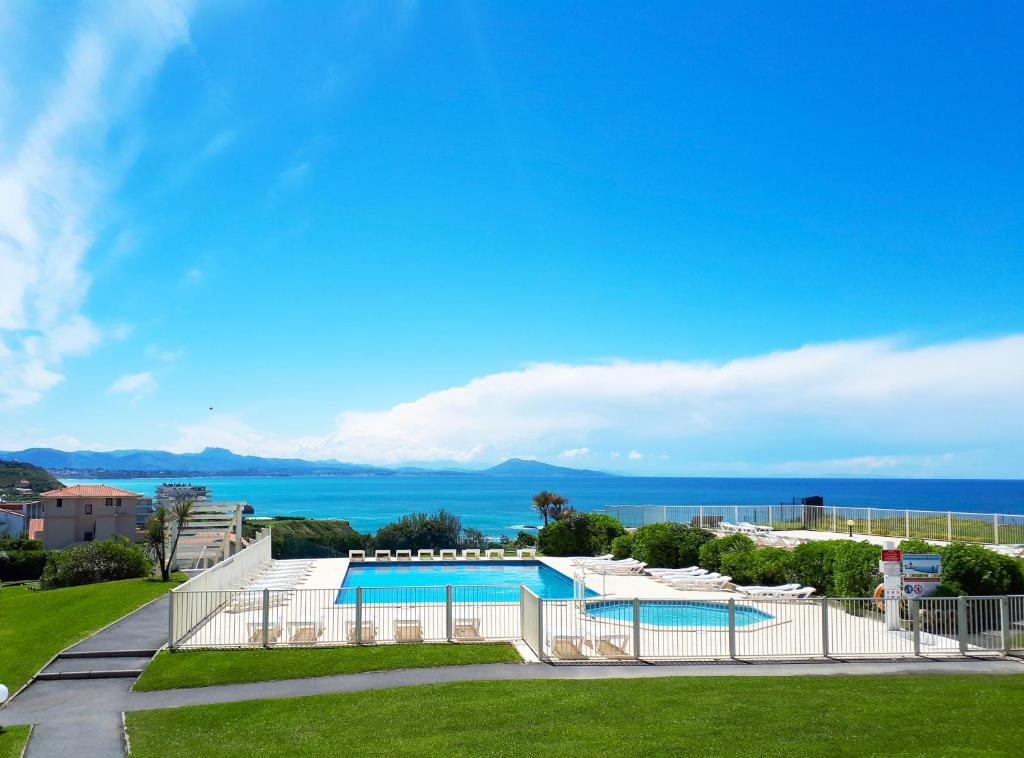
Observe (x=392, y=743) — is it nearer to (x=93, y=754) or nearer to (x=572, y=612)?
(x=93, y=754)

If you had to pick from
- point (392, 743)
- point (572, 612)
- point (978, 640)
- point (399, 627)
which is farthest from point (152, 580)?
point (978, 640)

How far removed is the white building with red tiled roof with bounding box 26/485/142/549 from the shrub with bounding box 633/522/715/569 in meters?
41.7

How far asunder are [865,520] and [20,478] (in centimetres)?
18099

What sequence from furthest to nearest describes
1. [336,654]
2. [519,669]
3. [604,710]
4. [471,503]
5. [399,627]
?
[471,503], [399,627], [336,654], [519,669], [604,710]

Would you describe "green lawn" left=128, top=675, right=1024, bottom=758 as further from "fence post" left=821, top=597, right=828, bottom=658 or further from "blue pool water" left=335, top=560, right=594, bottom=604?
"blue pool water" left=335, top=560, right=594, bottom=604

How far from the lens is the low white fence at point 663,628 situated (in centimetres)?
1430

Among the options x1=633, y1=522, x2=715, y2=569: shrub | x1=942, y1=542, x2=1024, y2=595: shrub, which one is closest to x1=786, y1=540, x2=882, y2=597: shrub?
x1=942, y1=542, x2=1024, y2=595: shrub

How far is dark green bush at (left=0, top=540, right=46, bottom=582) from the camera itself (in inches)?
1517

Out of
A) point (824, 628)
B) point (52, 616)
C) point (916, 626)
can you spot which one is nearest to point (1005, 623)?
point (916, 626)

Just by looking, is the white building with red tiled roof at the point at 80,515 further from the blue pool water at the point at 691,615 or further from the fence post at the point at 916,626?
the fence post at the point at 916,626

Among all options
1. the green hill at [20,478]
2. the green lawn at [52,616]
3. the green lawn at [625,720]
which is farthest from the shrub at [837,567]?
the green hill at [20,478]

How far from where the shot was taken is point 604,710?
34.2 ft

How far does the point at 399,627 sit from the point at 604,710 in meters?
6.32

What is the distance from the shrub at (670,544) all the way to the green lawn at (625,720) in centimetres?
1673
